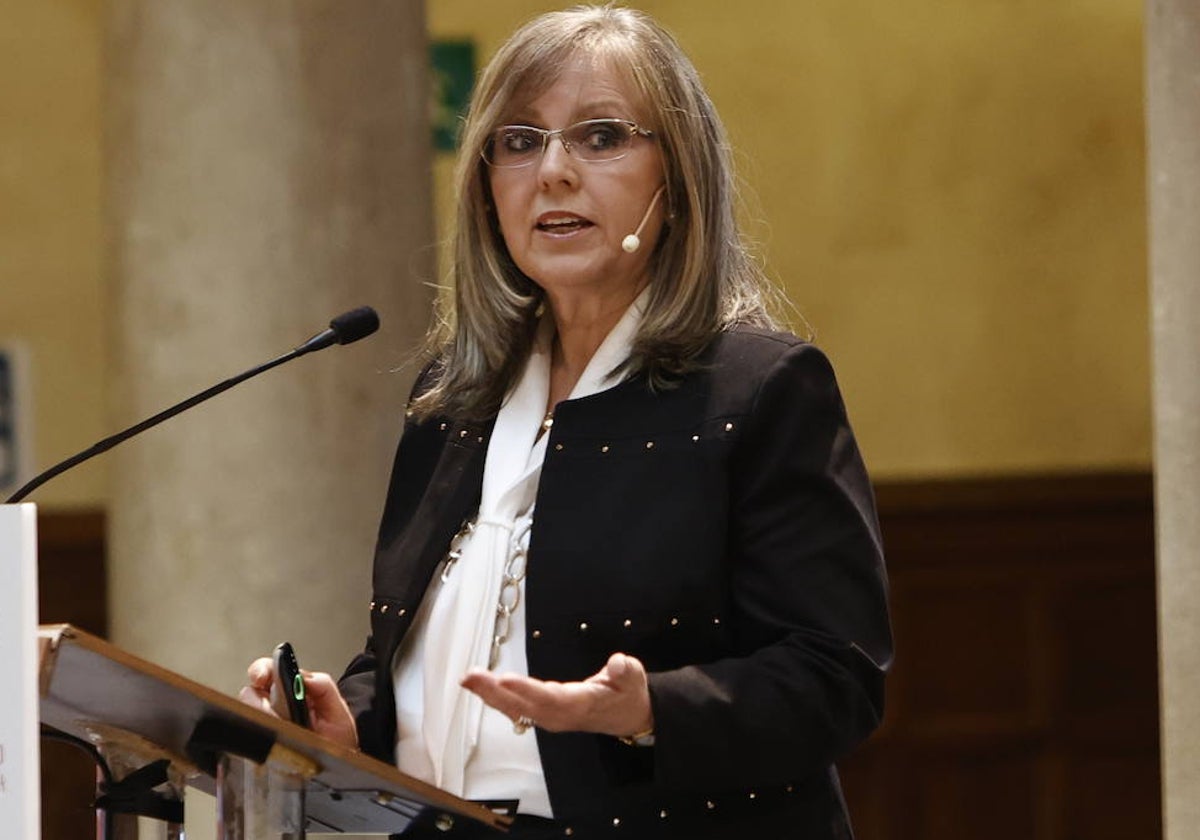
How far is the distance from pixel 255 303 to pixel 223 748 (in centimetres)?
235

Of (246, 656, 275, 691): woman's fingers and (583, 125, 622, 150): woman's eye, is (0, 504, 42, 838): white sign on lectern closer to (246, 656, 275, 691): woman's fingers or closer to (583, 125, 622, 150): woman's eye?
(246, 656, 275, 691): woman's fingers

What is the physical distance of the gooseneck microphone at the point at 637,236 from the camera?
2.77 meters

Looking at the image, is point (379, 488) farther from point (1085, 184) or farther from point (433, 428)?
point (1085, 184)

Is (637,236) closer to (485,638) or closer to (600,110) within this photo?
(600,110)

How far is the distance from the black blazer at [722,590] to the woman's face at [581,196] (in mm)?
176

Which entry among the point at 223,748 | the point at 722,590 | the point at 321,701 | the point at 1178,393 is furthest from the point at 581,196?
the point at 1178,393

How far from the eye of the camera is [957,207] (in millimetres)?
7488

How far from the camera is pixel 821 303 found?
7.48 metres

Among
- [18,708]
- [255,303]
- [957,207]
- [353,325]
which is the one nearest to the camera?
[18,708]

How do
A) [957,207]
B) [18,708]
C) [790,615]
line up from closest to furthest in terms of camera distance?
[18,708], [790,615], [957,207]

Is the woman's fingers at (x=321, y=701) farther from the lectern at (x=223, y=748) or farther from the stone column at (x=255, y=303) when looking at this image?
the stone column at (x=255, y=303)

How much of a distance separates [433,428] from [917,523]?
15.7 feet

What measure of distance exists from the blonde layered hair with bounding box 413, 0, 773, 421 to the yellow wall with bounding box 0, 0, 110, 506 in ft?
14.4

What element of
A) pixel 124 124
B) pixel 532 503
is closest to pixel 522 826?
pixel 532 503
